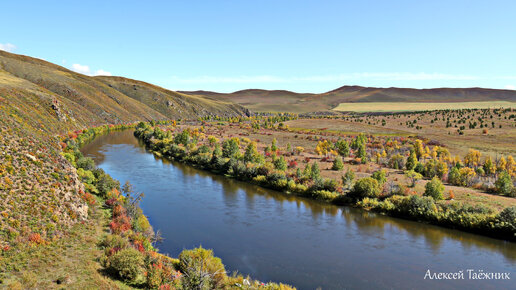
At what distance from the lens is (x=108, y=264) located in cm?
2270

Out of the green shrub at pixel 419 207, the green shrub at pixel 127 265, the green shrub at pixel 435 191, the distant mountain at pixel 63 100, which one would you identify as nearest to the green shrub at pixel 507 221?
the green shrub at pixel 419 207

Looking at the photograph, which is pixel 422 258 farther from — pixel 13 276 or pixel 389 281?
pixel 13 276

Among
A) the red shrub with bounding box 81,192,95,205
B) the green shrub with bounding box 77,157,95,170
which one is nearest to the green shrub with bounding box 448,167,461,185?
the red shrub with bounding box 81,192,95,205

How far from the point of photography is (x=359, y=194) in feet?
151

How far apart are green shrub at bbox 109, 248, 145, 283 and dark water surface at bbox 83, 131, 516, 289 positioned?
7.36 meters

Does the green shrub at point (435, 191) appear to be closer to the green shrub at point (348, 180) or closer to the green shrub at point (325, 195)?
the green shrub at point (348, 180)

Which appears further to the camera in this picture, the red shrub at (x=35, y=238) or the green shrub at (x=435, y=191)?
the green shrub at (x=435, y=191)

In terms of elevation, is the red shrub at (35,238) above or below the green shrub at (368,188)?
above

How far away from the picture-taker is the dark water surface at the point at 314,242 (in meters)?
26.7

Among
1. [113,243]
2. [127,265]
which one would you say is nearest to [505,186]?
[127,265]

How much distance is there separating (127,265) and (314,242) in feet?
62.3

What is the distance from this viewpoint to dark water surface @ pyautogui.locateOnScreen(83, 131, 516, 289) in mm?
26656

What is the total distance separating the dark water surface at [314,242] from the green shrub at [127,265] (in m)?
7.36

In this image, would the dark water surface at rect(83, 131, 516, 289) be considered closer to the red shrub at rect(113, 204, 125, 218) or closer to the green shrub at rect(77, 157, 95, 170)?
the red shrub at rect(113, 204, 125, 218)
